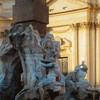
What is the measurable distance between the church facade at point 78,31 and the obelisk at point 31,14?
1747 centimetres

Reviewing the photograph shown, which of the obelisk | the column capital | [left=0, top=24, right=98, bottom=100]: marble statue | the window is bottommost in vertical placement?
the window

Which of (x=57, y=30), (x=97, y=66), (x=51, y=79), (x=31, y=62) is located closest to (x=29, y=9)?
(x=31, y=62)

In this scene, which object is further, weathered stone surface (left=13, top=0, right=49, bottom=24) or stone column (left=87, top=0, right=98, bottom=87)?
stone column (left=87, top=0, right=98, bottom=87)

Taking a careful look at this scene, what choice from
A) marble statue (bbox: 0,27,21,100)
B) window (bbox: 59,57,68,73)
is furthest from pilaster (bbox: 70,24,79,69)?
marble statue (bbox: 0,27,21,100)

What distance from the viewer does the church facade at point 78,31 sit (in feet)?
98.8

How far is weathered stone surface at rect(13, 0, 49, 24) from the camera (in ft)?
39.3

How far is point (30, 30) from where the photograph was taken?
1125 centimetres

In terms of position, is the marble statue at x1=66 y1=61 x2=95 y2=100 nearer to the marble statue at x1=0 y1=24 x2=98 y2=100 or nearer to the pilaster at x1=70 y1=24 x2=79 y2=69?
the marble statue at x1=0 y1=24 x2=98 y2=100

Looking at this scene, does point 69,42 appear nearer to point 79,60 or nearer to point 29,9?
point 79,60

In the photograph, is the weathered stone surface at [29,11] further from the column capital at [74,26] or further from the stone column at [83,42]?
the column capital at [74,26]

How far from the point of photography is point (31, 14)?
11977mm

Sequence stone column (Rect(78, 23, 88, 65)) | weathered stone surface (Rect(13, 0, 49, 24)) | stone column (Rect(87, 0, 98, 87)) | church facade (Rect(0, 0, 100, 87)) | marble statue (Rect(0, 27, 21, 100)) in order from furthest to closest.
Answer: stone column (Rect(78, 23, 88, 65)) → church facade (Rect(0, 0, 100, 87)) → stone column (Rect(87, 0, 98, 87)) → weathered stone surface (Rect(13, 0, 49, 24)) → marble statue (Rect(0, 27, 21, 100))

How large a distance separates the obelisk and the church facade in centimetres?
1747

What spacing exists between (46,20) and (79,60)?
59.8 ft
